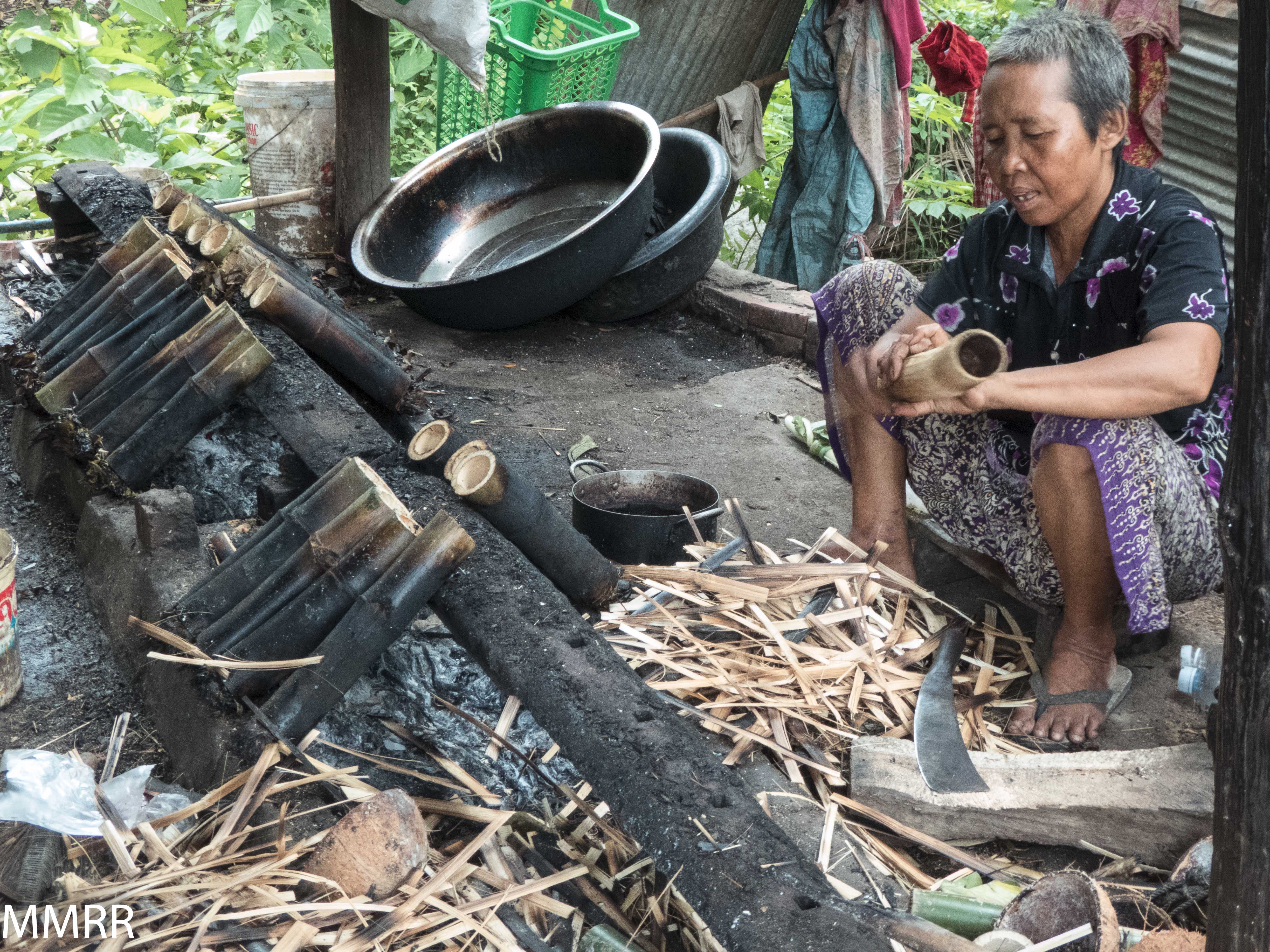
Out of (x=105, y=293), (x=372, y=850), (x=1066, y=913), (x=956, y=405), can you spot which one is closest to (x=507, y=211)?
(x=105, y=293)

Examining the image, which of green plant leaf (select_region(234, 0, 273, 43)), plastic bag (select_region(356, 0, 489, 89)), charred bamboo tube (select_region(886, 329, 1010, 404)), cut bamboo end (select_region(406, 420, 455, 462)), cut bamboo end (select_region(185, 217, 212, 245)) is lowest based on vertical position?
cut bamboo end (select_region(185, 217, 212, 245))

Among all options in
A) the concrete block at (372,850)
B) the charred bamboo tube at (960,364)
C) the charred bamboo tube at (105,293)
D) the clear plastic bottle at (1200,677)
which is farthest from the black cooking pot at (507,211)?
the concrete block at (372,850)

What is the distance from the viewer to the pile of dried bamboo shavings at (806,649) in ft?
8.52

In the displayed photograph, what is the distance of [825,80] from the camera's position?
582cm

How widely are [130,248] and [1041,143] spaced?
3269 mm

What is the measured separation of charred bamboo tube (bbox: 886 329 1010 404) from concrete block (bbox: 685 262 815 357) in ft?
9.86

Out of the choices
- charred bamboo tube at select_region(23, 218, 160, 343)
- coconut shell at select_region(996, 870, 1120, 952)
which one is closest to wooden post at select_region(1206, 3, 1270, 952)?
coconut shell at select_region(996, 870, 1120, 952)

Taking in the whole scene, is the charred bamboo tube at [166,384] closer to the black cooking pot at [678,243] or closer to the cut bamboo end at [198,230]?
the cut bamboo end at [198,230]

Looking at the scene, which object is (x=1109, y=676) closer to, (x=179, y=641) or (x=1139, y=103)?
(x=179, y=641)

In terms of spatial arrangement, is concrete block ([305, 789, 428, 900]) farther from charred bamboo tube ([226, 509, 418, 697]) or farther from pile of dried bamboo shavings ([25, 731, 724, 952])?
charred bamboo tube ([226, 509, 418, 697])

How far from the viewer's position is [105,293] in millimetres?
3859

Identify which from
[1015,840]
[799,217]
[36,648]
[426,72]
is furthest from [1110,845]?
[426,72]

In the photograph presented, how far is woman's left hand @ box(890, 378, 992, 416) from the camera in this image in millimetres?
2434

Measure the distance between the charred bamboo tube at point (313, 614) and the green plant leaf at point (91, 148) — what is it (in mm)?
5188
